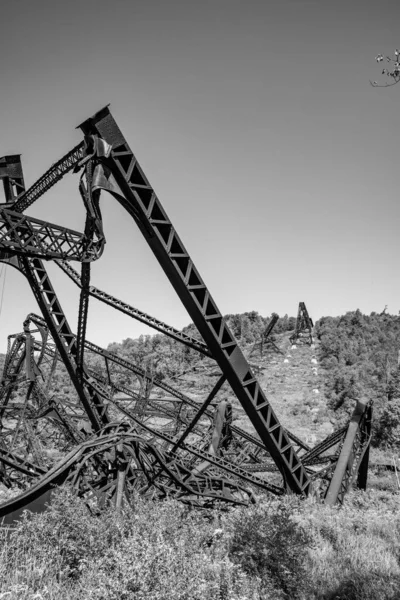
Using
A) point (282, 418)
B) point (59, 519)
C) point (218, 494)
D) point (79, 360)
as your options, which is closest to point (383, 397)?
point (282, 418)

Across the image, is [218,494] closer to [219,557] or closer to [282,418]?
[219,557]

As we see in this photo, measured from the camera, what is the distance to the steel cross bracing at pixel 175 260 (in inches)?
232

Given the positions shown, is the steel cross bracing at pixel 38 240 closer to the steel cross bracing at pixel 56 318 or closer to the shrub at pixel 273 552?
the steel cross bracing at pixel 56 318

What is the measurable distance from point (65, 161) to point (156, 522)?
583 cm

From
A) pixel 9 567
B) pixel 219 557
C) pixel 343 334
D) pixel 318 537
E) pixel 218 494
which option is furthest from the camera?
pixel 343 334

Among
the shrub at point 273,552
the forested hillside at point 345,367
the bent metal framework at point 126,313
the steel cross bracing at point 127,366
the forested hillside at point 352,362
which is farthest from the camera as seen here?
the forested hillside at point 345,367

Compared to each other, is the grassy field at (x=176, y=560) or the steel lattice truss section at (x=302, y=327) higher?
the steel lattice truss section at (x=302, y=327)

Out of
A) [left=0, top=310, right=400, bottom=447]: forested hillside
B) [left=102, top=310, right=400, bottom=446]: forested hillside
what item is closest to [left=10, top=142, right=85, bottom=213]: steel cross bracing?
[left=0, top=310, right=400, bottom=447]: forested hillside

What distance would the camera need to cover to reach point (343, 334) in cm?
4859

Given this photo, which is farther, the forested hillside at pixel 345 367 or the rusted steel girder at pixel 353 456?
the forested hillside at pixel 345 367

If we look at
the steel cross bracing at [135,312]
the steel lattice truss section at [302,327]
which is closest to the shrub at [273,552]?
the steel cross bracing at [135,312]

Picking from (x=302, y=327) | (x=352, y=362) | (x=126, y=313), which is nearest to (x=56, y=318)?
(x=126, y=313)

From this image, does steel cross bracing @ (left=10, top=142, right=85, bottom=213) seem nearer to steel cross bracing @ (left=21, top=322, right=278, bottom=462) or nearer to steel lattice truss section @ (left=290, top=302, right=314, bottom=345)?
steel cross bracing @ (left=21, top=322, right=278, bottom=462)

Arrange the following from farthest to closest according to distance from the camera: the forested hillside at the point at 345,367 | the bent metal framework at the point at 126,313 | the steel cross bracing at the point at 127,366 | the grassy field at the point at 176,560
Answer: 1. the forested hillside at the point at 345,367
2. the steel cross bracing at the point at 127,366
3. the bent metal framework at the point at 126,313
4. the grassy field at the point at 176,560
